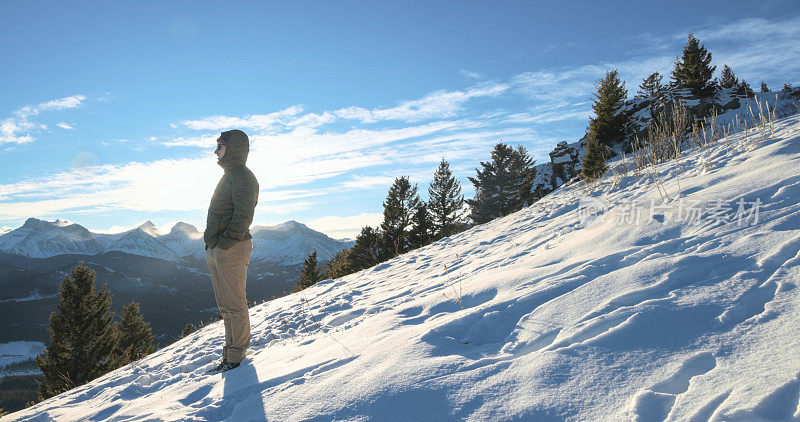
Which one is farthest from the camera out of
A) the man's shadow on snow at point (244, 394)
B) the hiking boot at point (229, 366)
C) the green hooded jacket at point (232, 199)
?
the green hooded jacket at point (232, 199)

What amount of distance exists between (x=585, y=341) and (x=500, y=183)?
90.9ft

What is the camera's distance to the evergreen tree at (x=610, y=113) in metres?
18.4

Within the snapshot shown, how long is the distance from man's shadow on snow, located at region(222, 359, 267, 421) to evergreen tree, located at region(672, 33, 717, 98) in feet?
84.1

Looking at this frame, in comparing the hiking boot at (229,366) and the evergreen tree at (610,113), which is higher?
the evergreen tree at (610,113)

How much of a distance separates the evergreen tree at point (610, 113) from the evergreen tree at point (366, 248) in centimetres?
1617

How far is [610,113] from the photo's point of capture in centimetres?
1873

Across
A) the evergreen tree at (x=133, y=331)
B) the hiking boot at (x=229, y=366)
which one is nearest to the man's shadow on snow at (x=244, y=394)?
the hiking boot at (x=229, y=366)

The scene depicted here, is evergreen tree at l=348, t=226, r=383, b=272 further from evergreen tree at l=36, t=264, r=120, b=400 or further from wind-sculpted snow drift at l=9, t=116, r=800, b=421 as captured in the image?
wind-sculpted snow drift at l=9, t=116, r=800, b=421

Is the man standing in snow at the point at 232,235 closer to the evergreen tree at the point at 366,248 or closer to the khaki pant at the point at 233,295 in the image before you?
the khaki pant at the point at 233,295

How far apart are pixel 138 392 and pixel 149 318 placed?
192 m

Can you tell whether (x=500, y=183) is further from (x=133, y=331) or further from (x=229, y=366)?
(x=133, y=331)

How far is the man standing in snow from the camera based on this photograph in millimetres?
3605

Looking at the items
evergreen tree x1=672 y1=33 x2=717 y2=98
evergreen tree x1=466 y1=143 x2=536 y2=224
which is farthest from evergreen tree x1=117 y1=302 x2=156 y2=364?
evergreen tree x1=672 y1=33 x2=717 y2=98

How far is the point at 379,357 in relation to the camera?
7.63ft
